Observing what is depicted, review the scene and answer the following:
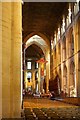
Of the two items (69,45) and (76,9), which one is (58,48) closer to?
(69,45)

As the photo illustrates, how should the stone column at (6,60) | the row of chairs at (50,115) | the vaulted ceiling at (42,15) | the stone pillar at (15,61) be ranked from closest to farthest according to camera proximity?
the stone column at (6,60), the stone pillar at (15,61), the row of chairs at (50,115), the vaulted ceiling at (42,15)

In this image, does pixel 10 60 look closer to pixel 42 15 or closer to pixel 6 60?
pixel 6 60

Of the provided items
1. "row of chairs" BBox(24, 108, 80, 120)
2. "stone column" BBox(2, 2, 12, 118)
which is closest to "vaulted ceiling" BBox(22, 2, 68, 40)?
"row of chairs" BBox(24, 108, 80, 120)

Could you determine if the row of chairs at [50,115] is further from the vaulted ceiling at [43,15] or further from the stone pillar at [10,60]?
the vaulted ceiling at [43,15]

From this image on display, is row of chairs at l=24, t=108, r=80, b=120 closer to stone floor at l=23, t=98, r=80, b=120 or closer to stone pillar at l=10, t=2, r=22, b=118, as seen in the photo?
stone floor at l=23, t=98, r=80, b=120

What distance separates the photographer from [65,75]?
123ft

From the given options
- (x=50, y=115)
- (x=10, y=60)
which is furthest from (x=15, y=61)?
(x=50, y=115)

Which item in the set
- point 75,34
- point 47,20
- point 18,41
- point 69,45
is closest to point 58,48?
point 47,20

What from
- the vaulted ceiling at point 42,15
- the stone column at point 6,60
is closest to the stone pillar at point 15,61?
the stone column at point 6,60

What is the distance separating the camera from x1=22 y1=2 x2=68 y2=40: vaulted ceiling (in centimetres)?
3659

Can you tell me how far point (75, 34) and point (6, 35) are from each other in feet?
72.6

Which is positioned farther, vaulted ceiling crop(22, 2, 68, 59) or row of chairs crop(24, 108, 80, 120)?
vaulted ceiling crop(22, 2, 68, 59)

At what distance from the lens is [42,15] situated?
40.9 meters

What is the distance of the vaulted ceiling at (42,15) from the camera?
3659 centimetres
